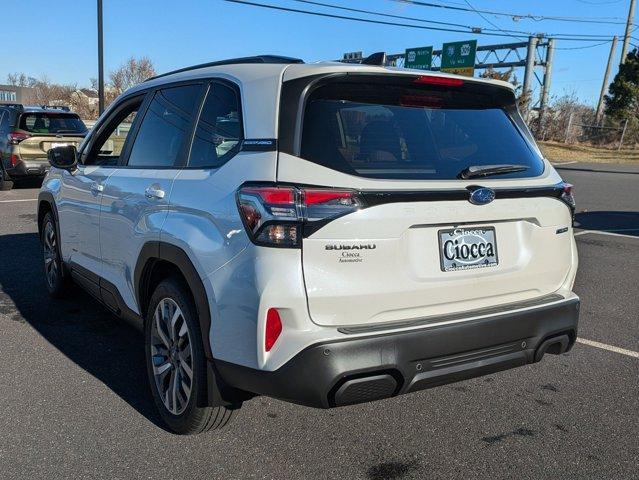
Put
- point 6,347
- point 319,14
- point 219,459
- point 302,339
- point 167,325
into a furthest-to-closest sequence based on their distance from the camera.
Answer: point 319,14
point 6,347
point 167,325
point 219,459
point 302,339

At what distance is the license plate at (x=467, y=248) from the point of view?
9.20 feet

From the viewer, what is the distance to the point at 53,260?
17.9ft

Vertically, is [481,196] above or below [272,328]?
above

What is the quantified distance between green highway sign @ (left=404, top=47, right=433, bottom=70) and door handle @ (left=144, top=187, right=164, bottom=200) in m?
32.8

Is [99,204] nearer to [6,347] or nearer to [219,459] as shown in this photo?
[6,347]

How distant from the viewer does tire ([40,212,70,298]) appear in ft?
17.1

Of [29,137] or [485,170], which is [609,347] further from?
[29,137]

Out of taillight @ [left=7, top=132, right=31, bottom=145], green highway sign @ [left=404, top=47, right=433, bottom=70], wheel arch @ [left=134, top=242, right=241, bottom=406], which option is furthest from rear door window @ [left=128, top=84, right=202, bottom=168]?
green highway sign @ [left=404, top=47, right=433, bottom=70]

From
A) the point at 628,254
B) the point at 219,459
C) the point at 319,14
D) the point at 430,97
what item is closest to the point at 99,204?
the point at 219,459

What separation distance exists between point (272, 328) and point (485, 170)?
127cm

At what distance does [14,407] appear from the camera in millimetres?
3490

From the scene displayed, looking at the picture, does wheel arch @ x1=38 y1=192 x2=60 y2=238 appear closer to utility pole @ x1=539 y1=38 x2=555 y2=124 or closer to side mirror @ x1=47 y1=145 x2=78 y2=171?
side mirror @ x1=47 y1=145 x2=78 y2=171

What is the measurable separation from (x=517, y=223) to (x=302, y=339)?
4.05 ft

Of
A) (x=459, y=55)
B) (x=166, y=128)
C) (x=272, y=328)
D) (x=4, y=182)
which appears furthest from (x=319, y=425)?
(x=459, y=55)
